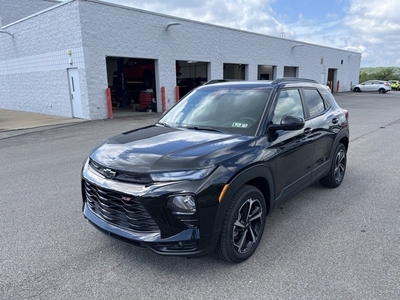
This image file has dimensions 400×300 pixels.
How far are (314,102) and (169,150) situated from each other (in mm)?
2677

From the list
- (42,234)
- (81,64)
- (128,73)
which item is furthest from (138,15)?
(42,234)

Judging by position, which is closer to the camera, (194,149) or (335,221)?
(194,149)

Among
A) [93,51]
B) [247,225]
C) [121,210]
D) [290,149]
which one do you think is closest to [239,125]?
[290,149]

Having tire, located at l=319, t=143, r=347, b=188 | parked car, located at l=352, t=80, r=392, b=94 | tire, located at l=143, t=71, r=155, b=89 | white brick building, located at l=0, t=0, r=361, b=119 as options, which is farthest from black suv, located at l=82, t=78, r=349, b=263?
parked car, located at l=352, t=80, r=392, b=94

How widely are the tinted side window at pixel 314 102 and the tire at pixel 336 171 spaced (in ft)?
2.64

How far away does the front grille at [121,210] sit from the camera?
2.58 metres

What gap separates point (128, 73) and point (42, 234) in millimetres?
19157

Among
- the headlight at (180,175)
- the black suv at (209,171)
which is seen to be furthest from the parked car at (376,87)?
the headlight at (180,175)

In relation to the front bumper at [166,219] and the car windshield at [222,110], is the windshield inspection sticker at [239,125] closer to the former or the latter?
the car windshield at [222,110]

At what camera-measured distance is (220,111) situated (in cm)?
379

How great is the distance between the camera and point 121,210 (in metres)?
2.71

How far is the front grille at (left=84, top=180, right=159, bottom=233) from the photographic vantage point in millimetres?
2576

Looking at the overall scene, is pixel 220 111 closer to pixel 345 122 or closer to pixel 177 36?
pixel 345 122

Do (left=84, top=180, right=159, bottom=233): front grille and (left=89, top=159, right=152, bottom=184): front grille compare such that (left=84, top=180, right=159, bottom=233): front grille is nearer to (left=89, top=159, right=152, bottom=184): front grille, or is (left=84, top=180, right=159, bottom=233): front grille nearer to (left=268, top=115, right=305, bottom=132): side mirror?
(left=89, top=159, right=152, bottom=184): front grille
